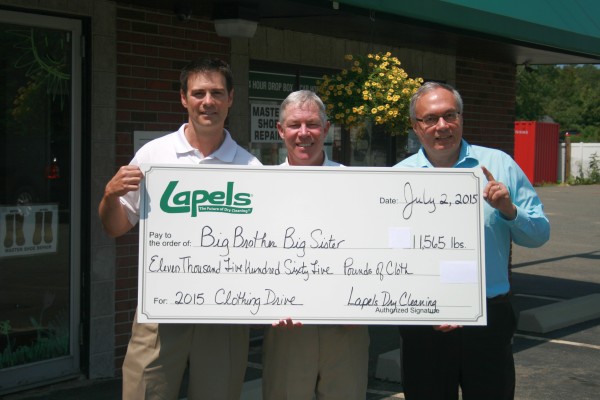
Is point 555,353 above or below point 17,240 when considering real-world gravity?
below

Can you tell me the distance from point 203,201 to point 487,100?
25.6 ft

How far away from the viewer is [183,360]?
3.51 metres

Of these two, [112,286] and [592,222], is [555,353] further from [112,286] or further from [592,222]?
[592,222]

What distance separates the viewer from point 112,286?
6.46 meters

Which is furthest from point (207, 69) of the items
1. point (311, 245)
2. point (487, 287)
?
point (487, 287)

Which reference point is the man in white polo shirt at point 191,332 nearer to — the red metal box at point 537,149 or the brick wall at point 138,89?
the brick wall at point 138,89

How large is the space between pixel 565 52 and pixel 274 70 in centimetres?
319

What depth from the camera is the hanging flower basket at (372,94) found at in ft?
21.5

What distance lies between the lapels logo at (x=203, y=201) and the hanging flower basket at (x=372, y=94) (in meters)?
3.18

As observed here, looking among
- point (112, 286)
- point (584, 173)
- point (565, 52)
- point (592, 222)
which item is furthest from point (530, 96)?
point (112, 286)

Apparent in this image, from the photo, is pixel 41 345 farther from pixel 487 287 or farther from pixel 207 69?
pixel 487 287

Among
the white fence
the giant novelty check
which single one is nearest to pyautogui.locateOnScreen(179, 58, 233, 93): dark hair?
the giant novelty check

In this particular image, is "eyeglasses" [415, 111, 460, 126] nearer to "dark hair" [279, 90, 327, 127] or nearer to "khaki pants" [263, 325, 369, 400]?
"dark hair" [279, 90, 327, 127]

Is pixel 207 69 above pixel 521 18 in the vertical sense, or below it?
below
